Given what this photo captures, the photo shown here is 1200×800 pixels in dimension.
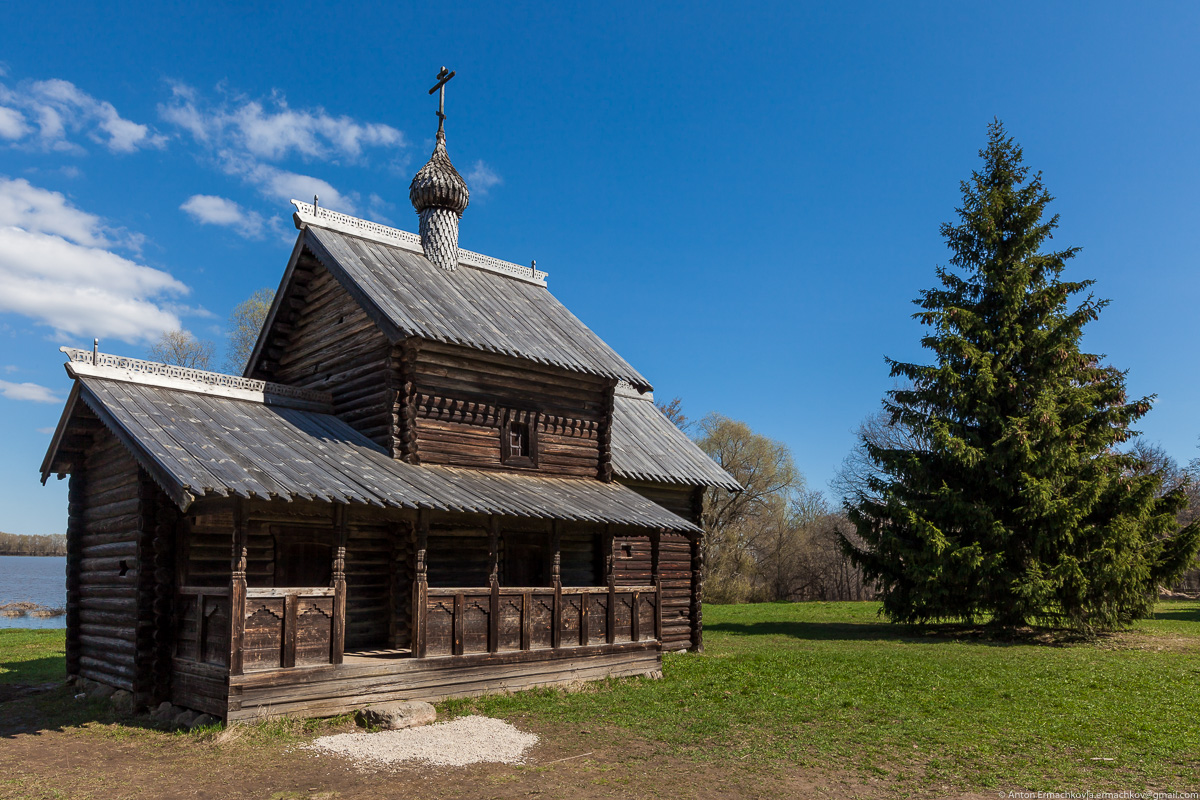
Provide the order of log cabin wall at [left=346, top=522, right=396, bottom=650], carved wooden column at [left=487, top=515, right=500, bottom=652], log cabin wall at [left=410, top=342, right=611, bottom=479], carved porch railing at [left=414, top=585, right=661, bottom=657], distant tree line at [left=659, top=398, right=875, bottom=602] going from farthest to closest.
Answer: distant tree line at [left=659, top=398, right=875, bottom=602]
log cabin wall at [left=410, top=342, right=611, bottom=479]
log cabin wall at [left=346, top=522, right=396, bottom=650]
carved wooden column at [left=487, top=515, right=500, bottom=652]
carved porch railing at [left=414, top=585, right=661, bottom=657]

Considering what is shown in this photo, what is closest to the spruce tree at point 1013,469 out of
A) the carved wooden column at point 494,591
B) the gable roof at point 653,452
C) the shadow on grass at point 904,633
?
the shadow on grass at point 904,633

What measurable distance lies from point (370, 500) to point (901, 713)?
8475mm

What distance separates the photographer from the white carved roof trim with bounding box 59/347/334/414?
13133mm

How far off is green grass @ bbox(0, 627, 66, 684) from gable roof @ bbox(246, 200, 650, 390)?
24.2 ft

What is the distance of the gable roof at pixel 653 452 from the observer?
66.9 feet

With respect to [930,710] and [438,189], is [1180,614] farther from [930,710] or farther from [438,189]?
[438,189]

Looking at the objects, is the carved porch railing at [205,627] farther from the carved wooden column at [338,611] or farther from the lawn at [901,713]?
the carved wooden column at [338,611]

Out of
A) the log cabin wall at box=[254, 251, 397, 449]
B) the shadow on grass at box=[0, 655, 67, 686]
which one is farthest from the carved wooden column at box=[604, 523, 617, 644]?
the shadow on grass at box=[0, 655, 67, 686]

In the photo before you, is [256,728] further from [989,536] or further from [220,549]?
[989,536]

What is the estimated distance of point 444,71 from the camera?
20906 millimetres

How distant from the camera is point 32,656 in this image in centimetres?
1970

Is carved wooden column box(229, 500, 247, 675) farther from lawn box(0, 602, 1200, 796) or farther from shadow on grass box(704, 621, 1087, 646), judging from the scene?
shadow on grass box(704, 621, 1087, 646)

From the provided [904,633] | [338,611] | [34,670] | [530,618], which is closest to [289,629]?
[338,611]

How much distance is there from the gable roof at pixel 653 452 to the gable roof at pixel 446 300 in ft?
6.82
